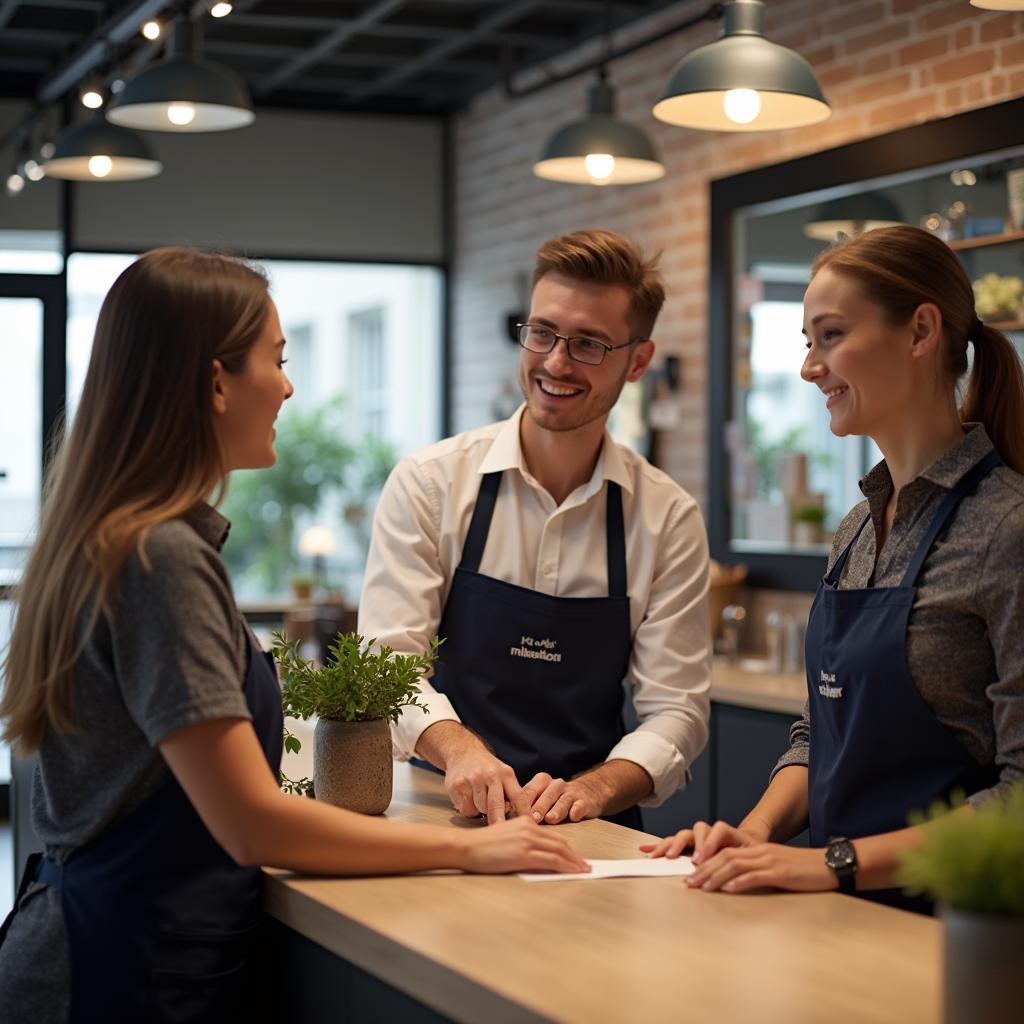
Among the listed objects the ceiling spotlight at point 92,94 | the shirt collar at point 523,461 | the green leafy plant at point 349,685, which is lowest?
the green leafy plant at point 349,685

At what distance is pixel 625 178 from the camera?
475cm

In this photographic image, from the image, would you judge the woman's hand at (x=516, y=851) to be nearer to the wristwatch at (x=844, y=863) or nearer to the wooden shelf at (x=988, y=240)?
the wristwatch at (x=844, y=863)

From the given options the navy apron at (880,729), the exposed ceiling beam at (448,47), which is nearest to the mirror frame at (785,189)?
the exposed ceiling beam at (448,47)

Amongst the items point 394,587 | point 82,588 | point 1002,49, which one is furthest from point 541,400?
point 1002,49

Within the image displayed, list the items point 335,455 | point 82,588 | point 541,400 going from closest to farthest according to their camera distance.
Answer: point 82,588 < point 541,400 < point 335,455

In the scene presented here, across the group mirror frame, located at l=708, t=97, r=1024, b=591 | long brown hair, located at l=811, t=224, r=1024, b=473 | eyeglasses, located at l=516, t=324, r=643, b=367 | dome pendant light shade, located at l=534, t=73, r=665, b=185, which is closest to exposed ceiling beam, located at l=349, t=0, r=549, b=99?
mirror frame, located at l=708, t=97, r=1024, b=591

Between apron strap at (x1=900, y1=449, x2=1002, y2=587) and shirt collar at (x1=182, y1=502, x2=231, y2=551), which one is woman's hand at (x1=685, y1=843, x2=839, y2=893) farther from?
shirt collar at (x1=182, y1=502, x2=231, y2=551)

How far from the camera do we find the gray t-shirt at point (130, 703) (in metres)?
1.73

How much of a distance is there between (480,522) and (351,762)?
0.69 meters

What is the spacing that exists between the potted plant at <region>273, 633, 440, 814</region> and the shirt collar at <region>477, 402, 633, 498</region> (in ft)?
2.11

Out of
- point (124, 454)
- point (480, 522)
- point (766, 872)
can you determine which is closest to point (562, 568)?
point (480, 522)

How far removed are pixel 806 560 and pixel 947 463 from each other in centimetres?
338

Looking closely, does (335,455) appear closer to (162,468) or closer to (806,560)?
(806,560)

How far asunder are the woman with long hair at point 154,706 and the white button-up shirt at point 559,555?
0.80 m
